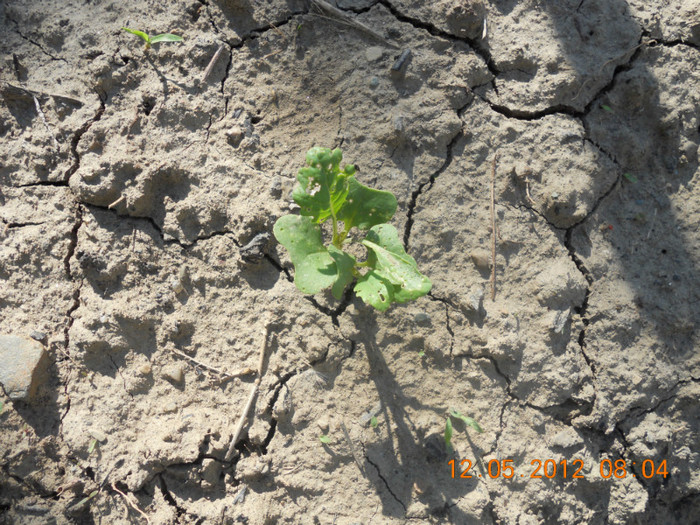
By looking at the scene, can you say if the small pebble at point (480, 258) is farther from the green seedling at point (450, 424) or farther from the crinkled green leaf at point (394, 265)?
the green seedling at point (450, 424)

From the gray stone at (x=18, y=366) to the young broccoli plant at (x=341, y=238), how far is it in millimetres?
1097

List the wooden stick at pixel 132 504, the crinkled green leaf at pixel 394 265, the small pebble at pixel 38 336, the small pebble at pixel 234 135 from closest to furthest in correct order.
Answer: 1. the crinkled green leaf at pixel 394 265
2. the wooden stick at pixel 132 504
3. the small pebble at pixel 38 336
4. the small pebble at pixel 234 135

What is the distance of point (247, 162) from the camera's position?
2332mm

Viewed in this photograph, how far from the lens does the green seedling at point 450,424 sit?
2.12m

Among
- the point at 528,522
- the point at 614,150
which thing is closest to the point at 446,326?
the point at 528,522

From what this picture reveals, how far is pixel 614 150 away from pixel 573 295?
0.75 m

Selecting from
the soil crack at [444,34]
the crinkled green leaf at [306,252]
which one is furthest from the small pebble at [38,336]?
the soil crack at [444,34]

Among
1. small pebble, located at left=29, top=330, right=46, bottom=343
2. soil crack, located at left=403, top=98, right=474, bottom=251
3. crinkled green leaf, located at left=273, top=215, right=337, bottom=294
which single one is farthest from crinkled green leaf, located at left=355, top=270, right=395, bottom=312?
small pebble, located at left=29, top=330, right=46, bottom=343

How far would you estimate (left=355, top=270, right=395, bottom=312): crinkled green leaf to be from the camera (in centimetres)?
188

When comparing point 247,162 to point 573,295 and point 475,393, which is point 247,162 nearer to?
point 475,393
